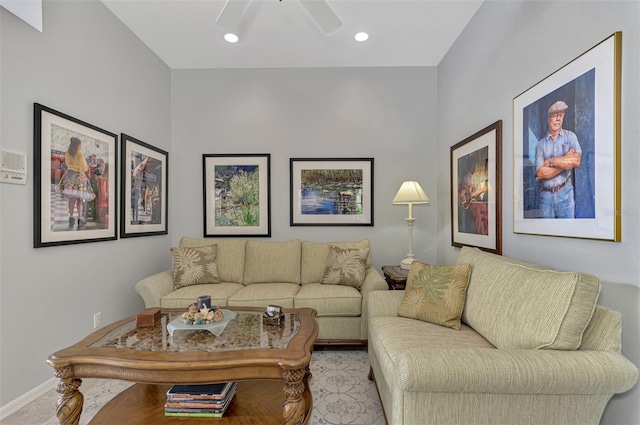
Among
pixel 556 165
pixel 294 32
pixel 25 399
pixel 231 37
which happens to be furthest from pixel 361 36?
pixel 25 399

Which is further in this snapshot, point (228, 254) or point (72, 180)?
point (228, 254)

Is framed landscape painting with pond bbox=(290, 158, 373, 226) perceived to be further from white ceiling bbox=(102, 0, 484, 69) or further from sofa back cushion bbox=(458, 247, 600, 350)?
sofa back cushion bbox=(458, 247, 600, 350)

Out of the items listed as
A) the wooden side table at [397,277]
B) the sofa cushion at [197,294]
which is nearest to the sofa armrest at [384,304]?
the wooden side table at [397,277]

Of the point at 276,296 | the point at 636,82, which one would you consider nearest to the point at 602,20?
the point at 636,82

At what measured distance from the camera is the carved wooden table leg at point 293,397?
4.62ft

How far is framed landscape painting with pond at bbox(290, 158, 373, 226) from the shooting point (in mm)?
3717

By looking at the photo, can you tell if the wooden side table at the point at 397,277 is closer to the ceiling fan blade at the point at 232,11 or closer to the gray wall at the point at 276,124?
the gray wall at the point at 276,124

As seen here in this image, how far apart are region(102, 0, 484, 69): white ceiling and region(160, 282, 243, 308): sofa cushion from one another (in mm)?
2434

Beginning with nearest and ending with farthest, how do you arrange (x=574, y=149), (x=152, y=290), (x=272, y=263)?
(x=574, y=149) → (x=152, y=290) → (x=272, y=263)

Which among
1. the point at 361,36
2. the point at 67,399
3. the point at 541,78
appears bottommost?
the point at 67,399

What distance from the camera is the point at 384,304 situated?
7.40 ft

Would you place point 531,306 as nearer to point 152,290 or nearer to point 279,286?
point 279,286

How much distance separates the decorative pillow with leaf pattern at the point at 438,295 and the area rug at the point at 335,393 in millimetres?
610

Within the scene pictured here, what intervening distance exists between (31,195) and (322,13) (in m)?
2.27
